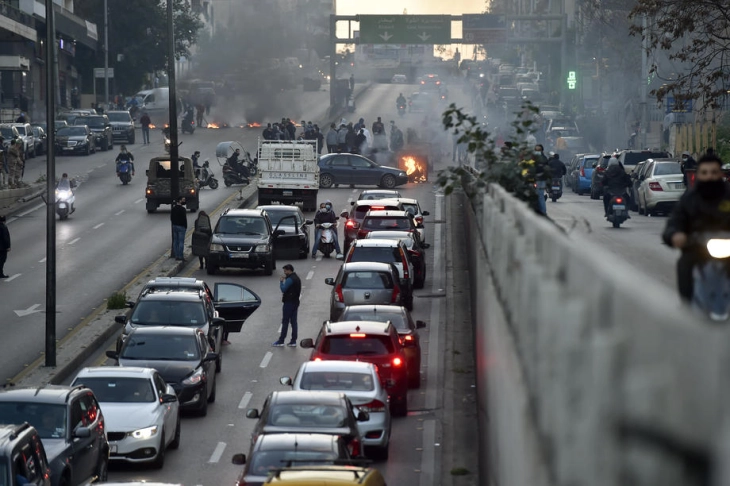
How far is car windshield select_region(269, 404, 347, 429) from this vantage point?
15648mm

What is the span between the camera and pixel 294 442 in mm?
13992

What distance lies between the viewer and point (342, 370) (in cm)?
1856

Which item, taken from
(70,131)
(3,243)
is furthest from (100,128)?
(3,243)

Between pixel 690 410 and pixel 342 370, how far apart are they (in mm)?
15423

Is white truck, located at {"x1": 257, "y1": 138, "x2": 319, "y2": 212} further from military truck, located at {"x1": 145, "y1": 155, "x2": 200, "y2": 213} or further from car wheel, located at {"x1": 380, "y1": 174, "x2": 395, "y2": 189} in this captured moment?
car wheel, located at {"x1": 380, "y1": 174, "x2": 395, "y2": 189}

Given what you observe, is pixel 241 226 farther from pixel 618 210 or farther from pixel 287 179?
pixel 287 179

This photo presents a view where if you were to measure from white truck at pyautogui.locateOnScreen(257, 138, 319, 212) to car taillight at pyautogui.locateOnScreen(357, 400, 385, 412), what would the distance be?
29560 millimetres

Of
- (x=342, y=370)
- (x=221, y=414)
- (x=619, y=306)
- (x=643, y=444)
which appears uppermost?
(x=619, y=306)

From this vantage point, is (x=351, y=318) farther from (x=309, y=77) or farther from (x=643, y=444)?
(x=309, y=77)

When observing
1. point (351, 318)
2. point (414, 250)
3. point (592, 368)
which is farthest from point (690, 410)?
point (414, 250)

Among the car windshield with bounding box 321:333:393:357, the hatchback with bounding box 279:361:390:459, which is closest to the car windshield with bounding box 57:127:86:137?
the car windshield with bounding box 321:333:393:357

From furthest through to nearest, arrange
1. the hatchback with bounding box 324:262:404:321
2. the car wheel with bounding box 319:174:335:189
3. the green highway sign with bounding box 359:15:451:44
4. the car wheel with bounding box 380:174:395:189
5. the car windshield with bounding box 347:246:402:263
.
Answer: the green highway sign with bounding box 359:15:451:44
the car wheel with bounding box 380:174:395:189
the car wheel with bounding box 319:174:335:189
the car windshield with bounding box 347:246:402:263
the hatchback with bounding box 324:262:404:321

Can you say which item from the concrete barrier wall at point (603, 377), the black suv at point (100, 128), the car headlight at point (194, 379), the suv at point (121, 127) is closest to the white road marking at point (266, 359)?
the car headlight at point (194, 379)

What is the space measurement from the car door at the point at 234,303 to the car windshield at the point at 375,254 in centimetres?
428
